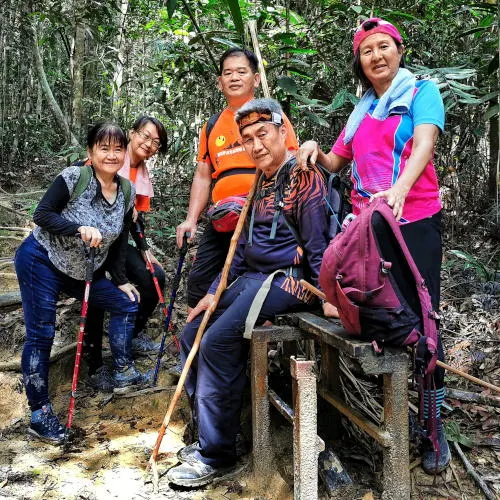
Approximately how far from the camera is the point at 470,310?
15.4ft

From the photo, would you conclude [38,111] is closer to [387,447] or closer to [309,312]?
[309,312]

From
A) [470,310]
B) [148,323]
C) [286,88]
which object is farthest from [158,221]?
[470,310]

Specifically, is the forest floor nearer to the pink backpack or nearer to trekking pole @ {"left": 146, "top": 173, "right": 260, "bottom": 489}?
trekking pole @ {"left": 146, "top": 173, "right": 260, "bottom": 489}

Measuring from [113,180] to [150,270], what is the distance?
3.16ft

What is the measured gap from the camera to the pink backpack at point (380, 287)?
2.24 metres

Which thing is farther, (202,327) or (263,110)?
(202,327)

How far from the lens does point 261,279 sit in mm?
3119

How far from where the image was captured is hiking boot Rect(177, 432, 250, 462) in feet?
10.4

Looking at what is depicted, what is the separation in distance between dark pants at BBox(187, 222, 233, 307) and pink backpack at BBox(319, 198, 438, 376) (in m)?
Result: 1.52

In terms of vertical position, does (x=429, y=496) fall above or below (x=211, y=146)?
below

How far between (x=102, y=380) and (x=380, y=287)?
9.76 feet

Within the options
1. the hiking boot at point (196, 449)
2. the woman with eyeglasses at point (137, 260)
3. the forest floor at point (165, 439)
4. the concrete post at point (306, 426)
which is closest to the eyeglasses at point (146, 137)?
the woman with eyeglasses at point (137, 260)

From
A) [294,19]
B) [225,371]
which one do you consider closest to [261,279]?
[225,371]

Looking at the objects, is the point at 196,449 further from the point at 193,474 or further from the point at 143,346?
the point at 143,346
